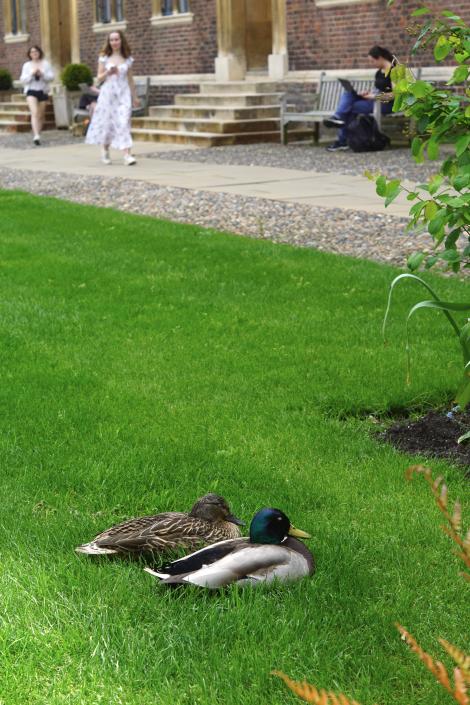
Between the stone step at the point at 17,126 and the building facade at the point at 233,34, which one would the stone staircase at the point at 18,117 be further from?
the building facade at the point at 233,34

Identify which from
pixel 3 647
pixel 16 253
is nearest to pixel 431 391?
pixel 3 647

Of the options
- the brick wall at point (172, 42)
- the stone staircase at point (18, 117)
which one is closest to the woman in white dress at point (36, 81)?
the brick wall at point (172, 42)

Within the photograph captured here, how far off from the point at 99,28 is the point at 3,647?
28493mm

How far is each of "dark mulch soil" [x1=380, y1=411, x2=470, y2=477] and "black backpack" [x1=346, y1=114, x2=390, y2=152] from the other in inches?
558

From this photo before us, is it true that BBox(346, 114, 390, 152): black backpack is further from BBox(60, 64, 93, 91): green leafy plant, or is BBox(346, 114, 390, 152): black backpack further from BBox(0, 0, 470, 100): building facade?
BBox(60, 64, 93, 91): green leafy plant

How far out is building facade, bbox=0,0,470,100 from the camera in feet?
66.1

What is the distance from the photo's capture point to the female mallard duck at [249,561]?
3.32 meters

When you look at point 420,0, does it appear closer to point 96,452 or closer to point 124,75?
point 124,75

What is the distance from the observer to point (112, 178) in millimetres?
15867

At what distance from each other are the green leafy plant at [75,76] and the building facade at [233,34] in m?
1.37

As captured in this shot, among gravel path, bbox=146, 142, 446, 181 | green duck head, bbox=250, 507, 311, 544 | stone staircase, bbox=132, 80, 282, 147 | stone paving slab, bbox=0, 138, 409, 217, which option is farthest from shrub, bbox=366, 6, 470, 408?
stone staircase, bbox=132, 80, 282, 147

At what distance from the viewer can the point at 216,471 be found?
178 inches

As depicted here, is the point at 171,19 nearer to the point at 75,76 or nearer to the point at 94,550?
the point at 75,76

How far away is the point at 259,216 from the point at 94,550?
8.28 m
